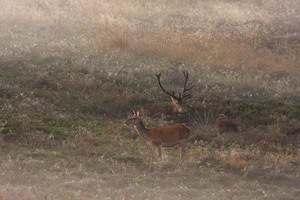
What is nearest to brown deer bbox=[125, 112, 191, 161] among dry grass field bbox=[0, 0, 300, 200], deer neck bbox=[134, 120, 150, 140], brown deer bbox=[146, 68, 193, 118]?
deer neck bbox=[134, 120, 150, 140]

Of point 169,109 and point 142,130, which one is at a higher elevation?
point 142,130

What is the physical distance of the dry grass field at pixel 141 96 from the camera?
13.2 metres

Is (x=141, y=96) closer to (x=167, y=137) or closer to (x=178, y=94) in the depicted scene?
(x=178, y=94)

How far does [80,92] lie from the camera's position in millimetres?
19719

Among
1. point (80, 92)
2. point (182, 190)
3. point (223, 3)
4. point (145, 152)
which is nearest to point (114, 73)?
point (80, 92)

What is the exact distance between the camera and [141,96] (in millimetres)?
19812

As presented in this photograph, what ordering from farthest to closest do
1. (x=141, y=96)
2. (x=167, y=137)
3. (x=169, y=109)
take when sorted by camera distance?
(x=141, y=96) < (x=169, y=109) < (x=167, y=137)

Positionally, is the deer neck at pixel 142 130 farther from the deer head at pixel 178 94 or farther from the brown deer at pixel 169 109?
the deer head at pixel 178 94

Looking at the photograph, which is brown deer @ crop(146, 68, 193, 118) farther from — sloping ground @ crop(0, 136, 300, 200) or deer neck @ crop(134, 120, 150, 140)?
deer neck @ crop(134, 120, 150, 140)

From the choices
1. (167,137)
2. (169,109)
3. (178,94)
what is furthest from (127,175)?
(178,94)

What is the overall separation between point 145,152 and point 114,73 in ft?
20.0

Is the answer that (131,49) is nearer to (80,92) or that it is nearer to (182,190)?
(80,92)

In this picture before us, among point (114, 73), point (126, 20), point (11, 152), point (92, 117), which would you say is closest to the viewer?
point (11, 152)

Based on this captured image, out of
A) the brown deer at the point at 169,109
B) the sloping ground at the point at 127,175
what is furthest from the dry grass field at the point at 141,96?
the brown deer at the point at 169,109
